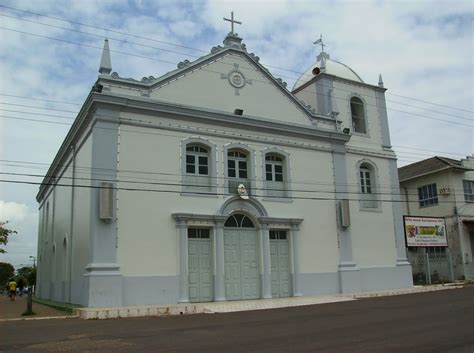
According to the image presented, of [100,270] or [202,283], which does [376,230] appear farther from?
[100,270]

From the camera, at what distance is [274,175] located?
21500 millimetres

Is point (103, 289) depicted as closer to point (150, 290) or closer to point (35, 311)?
point (150, 290)

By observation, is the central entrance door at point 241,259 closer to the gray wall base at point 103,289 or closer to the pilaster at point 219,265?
the pilaster at point 219,265

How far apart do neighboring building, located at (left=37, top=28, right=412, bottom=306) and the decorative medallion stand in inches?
2.5

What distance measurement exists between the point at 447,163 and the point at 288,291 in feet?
57.1

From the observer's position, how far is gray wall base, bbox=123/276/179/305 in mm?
17062

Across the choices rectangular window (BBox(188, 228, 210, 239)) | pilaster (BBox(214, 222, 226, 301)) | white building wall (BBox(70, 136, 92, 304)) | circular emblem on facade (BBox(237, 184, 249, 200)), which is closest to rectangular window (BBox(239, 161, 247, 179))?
circular emblem on facade (BBox(237, 184, 249, 200))

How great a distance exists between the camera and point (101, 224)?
16969 mm

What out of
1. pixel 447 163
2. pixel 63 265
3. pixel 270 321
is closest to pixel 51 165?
pixel 63 265

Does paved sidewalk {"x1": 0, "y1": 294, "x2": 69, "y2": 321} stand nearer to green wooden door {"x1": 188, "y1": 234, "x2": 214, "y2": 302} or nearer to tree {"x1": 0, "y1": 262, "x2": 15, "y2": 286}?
green wooden door {"x1": 188, "y1": 234, "x2": 214, "y2": 302}

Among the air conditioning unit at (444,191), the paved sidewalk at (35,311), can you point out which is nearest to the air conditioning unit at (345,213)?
the paved sidewalk at (35,311)

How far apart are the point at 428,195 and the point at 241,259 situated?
19253 millimetres

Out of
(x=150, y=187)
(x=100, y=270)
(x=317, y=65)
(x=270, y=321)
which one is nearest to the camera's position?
(x=270, y=321)

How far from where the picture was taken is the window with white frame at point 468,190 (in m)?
32.9
